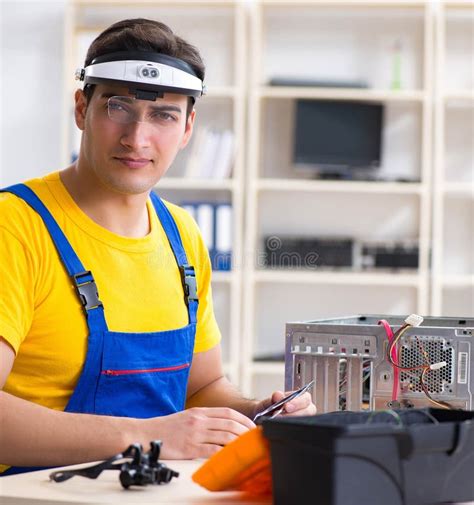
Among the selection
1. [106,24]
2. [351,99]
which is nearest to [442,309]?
[351,99]

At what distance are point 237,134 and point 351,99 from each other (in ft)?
2.15

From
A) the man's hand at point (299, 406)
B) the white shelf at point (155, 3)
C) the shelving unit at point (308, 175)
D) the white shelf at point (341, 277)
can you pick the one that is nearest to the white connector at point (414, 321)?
the man's hand at point (299, 406)

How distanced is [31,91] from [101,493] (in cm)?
414

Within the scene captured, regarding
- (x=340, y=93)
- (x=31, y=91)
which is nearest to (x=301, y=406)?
(x=340, y=93)

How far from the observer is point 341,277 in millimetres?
4766

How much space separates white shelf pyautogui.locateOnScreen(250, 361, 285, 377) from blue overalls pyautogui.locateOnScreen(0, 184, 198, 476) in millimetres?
2730

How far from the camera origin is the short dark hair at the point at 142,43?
196 centimetres

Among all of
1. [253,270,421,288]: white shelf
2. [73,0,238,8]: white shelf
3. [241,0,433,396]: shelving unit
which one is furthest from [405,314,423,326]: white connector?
[73,0,238,8]: white shelf

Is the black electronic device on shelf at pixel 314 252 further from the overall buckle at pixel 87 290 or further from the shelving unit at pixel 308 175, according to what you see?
the overall buckle at pixel 87 290

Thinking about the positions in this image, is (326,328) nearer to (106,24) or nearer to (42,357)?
(42,357)

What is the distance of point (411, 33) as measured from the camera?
5008 mm

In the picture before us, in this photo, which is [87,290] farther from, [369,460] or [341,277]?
[341,277]

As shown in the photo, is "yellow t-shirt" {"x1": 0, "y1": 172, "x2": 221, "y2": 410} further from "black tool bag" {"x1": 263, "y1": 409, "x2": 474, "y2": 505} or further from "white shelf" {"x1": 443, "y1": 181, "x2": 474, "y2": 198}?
"white shelf" {"x1": 443, "y1": 181, "x2": 474, "y2": 198}

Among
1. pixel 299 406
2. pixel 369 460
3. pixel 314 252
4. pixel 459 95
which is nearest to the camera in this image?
pixel 369 460
